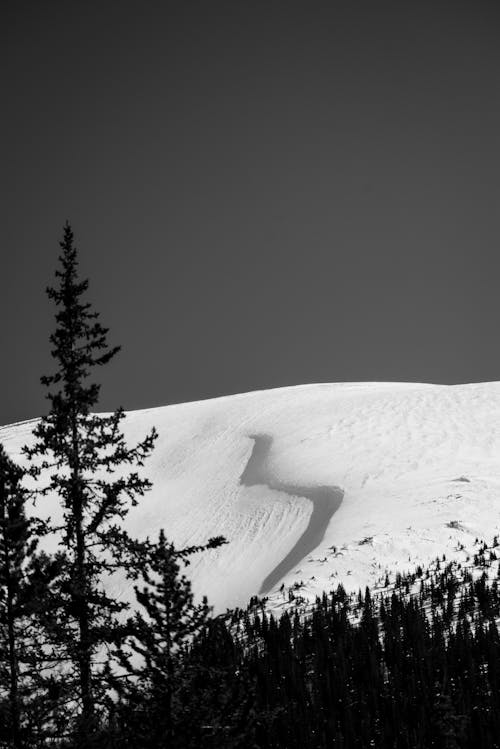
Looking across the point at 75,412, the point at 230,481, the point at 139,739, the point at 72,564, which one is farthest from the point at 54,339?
the point at 230,481

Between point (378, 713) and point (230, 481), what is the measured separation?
105 ft

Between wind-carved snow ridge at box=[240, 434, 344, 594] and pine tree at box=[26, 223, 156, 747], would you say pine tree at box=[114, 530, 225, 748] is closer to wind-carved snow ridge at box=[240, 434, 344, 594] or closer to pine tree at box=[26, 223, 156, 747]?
pine tree at box=[26, 223, 156, 747]

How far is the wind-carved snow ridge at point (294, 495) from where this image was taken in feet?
104

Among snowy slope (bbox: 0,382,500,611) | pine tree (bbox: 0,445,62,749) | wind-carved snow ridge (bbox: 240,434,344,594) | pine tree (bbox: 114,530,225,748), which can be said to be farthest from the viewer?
wind-carved snow ridge (bbox: 240,434,344,594)

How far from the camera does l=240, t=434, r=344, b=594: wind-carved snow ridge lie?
31.8m

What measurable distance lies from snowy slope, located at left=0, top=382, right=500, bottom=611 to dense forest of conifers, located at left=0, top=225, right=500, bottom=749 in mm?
8280

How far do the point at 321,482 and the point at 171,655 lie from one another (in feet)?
101

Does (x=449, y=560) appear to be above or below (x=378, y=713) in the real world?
above

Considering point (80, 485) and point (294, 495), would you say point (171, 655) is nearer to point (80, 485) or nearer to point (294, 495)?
point (80, 485)

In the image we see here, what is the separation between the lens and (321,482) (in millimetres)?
39531

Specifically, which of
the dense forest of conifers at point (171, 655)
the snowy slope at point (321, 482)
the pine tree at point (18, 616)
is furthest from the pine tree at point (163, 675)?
the snowy slope at point (321, 482)

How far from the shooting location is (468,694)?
12469mm

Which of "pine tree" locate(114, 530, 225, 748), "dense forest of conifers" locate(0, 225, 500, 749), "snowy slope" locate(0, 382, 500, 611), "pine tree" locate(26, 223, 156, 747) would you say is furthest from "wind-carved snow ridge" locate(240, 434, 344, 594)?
"pine tree" locate(114, 530, 225, 748)

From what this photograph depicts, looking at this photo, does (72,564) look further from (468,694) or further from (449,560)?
(449,560)
